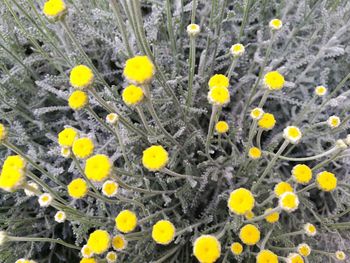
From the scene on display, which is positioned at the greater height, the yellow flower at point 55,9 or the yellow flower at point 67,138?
the yellow flower at point 55,9

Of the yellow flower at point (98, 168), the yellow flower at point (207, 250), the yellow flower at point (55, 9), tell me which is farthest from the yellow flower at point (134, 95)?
the yellow flower at point (207, 250)

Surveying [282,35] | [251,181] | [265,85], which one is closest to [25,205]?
A: [251,181]

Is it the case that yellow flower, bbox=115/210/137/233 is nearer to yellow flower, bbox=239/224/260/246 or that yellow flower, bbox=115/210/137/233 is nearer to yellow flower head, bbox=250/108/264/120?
yellow flower, bbox=239/224/260/246

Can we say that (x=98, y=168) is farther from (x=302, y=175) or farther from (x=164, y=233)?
(x=302, y=175)

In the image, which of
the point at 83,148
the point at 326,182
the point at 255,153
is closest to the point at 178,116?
the point at 255,153

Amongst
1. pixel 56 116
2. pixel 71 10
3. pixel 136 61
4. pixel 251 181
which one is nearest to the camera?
pixel 136 61

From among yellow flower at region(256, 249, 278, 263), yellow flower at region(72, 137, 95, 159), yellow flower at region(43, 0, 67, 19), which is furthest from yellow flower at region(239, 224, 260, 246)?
yellow flower at region(43, 0, 67, 19)

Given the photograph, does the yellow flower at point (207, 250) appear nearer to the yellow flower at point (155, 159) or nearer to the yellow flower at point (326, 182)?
the yellow flower at point (155, 159)

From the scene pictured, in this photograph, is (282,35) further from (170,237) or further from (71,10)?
(170,237)
